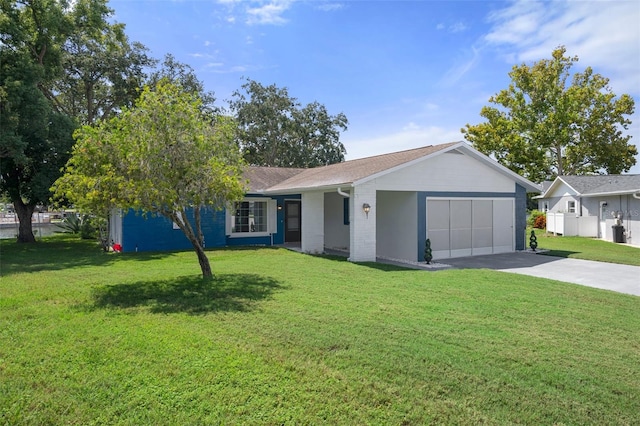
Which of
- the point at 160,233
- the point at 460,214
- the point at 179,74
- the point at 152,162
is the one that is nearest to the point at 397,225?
the point at 460,214

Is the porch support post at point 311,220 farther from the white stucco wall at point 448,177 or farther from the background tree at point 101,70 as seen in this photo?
the background tree at point 101,70

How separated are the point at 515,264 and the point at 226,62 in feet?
50.2

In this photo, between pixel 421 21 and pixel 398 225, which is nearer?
pixel 421 21

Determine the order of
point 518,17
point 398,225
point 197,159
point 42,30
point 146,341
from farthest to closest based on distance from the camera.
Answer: point 42,30, point 398,225, point 518,17, point 197,159, point 146,341

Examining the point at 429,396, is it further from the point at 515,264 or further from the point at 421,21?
the point at 421,21

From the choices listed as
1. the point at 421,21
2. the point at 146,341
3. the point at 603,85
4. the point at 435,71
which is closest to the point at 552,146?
the point at 603,85

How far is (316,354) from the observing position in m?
4.62

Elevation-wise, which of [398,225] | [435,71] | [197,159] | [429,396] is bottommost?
[429,396]

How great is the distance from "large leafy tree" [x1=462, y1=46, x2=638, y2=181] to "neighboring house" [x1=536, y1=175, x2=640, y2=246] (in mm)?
7102

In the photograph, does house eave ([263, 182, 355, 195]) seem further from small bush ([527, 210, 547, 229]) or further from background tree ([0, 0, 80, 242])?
small bush ([527, 210, 547, 229])

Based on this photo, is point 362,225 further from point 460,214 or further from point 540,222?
point 540,222

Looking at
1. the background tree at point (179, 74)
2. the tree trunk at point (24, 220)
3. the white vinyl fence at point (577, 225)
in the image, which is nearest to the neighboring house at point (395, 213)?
the tree trunk at point (24, 220)

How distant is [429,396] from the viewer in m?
3.72

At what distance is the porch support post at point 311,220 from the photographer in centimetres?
1497
